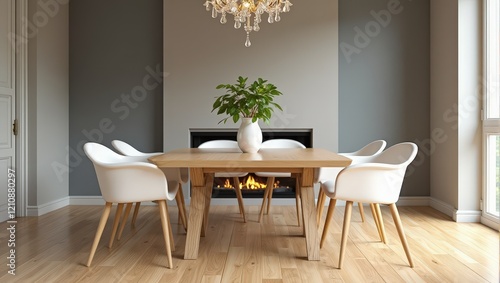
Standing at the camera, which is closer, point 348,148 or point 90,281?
point 90,281

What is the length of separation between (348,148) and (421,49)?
1390 mm

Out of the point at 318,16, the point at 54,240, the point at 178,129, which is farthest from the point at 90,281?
the point at 318,16

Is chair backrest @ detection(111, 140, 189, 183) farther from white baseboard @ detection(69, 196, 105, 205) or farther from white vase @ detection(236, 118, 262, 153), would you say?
white baseboard @ detection(69, 196, 105, 205)

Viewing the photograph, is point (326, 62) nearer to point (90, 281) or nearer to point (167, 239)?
point (167, 239)

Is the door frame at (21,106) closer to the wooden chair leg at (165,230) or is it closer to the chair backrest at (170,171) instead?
the chair backrest at (170,171)

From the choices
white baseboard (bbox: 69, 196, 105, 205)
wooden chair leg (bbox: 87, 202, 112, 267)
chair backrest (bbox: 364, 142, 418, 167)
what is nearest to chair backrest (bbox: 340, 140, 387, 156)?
chair backrest (bbox: 364, 142, 418, 167)

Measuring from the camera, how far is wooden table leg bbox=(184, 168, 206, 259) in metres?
2.85

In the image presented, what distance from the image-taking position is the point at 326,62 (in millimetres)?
4953

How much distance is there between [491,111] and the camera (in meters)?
3.95

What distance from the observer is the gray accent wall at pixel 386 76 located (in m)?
5.00

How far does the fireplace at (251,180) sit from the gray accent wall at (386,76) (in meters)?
0.51

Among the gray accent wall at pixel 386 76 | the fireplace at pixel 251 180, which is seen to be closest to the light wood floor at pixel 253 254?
the fireplace at pixel 251 180

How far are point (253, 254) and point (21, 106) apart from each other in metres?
2.85

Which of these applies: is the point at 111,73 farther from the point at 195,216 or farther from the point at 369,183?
the point at 369,183
